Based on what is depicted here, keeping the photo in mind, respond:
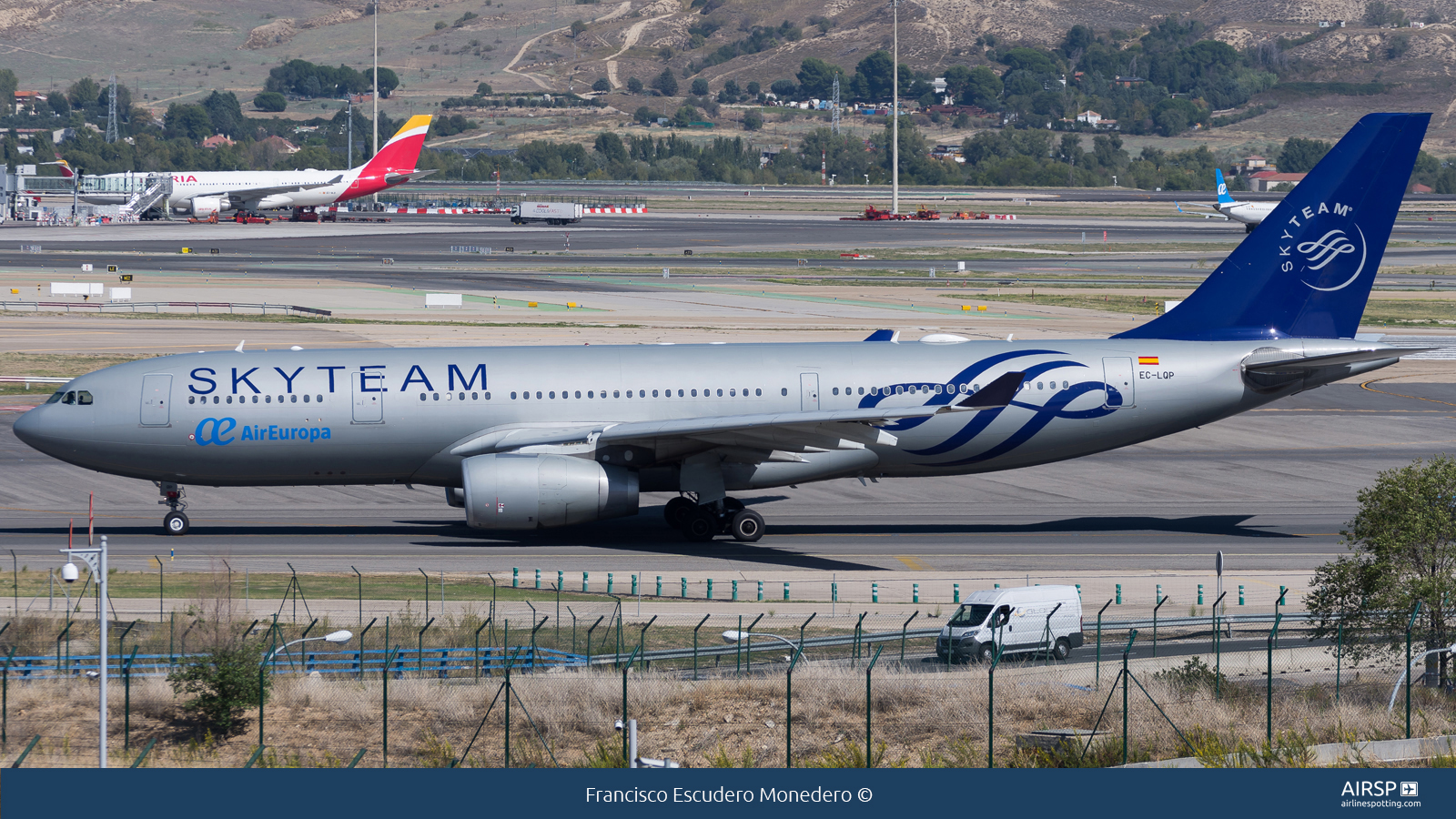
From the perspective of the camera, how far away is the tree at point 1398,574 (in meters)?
26.9

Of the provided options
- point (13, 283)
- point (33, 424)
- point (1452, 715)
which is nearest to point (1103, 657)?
point (1452, 715)

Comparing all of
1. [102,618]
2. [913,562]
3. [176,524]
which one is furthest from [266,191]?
[102,618]

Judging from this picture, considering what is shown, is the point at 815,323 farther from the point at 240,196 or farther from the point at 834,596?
the point at 240,196

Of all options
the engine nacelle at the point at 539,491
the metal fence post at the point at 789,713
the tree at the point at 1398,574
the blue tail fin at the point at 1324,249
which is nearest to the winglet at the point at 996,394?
the blue tail fin at the point at 1324,249

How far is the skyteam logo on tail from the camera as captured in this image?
42188 mm

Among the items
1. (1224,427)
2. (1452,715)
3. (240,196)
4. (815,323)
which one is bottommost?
(1452,715)

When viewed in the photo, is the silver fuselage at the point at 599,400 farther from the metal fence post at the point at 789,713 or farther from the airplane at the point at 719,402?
the metal fence post at the point at 789,713

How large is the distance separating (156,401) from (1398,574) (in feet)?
95.3

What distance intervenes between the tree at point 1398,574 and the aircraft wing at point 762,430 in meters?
9.66

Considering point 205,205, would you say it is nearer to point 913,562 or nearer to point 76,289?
point 76,289

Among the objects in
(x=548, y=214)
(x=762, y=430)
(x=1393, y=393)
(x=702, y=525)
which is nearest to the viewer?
(x=762, y=430)

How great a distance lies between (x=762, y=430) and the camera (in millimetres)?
37531

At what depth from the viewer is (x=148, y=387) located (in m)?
39.2
